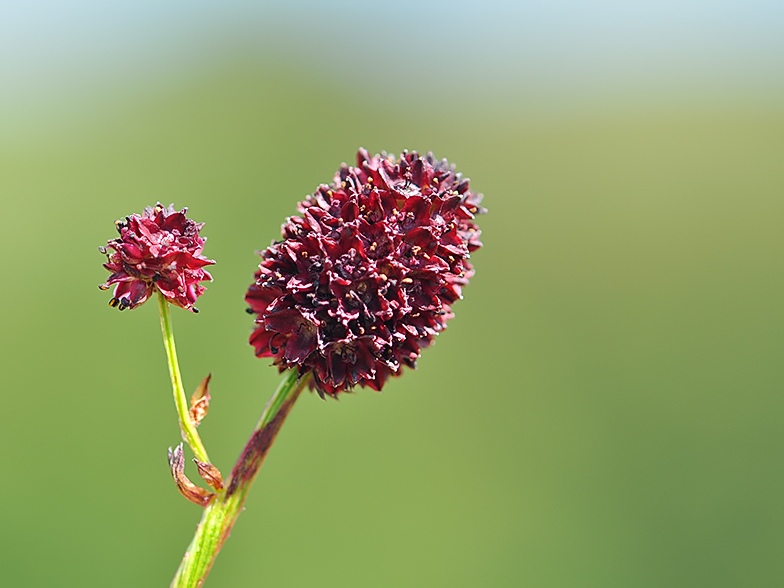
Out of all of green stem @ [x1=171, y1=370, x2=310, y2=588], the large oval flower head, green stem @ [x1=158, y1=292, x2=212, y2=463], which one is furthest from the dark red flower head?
green stem @ [x1=171, y1=370, x2=310, y2=588]

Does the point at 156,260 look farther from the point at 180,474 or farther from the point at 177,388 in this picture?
the point at 180,474

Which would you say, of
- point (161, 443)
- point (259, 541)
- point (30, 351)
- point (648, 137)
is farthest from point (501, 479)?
point (648, 137)

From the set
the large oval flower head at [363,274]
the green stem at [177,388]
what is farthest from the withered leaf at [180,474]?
the large oval flower head at [363,274]

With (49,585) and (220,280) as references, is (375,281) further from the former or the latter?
(220,280)

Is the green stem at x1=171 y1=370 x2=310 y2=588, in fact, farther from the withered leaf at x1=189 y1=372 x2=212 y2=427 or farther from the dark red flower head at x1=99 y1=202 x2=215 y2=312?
the dark red flower head at x1=99 y1=202 x2=215 y2=312

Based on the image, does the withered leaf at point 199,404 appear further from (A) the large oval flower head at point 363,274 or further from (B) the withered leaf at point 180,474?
(A) the large oval flower head at point 363,274
